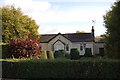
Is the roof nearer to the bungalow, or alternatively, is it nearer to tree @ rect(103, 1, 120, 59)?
the bungalow

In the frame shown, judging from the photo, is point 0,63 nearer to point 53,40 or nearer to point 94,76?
point 94,76

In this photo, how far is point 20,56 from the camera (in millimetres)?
20047

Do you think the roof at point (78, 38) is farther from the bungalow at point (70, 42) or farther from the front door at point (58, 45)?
the front door at point (58, 45)

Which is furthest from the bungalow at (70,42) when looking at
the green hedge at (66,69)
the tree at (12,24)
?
the green hedge at (66,69)

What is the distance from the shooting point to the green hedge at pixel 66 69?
16.3 meters

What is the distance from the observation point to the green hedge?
1628 cm

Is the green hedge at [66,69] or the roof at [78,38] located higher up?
the roof at [78,38]

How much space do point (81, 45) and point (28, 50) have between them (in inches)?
1202

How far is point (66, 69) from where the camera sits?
651 inches

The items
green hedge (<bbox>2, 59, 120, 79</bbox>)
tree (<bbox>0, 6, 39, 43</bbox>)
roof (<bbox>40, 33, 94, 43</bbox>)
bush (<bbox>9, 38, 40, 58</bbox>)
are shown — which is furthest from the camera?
roof (<bbox>40, 33, 94, 43</bbox>)

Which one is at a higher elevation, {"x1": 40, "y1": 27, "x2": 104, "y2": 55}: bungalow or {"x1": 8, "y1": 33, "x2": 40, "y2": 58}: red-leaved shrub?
{"x1": 40, "y1": 27, "x2": 104, "y2": 55}: bungalow

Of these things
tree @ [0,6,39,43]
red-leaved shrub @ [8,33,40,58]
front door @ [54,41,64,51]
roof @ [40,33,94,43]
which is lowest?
red-leaved shrub @ [8,33,40,58]

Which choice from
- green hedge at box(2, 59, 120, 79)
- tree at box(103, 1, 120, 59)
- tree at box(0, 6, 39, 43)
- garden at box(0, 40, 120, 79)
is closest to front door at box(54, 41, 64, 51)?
tree at box(0, 6, 39, 43)

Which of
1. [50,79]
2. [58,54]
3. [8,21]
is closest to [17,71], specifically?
[50,79]
